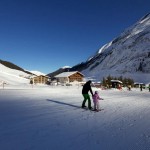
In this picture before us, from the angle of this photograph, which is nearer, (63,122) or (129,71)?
(63,122)

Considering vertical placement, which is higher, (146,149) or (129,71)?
(129,71)

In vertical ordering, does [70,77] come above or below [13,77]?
below

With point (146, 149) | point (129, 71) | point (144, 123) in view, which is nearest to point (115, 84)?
point (144, 123)

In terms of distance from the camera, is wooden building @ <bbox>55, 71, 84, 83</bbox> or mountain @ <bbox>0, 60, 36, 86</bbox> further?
wooden building @ <bbox>55, 71, 84, 83</bbox>

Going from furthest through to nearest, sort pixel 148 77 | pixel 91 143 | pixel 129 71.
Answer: pixel 129 71 < pixel 148 77 < pixel 91 143

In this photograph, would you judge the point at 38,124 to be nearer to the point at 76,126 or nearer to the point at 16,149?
the point at 76,126

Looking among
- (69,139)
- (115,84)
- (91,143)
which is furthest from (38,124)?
(115,84)

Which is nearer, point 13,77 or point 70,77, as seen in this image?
point 70,77

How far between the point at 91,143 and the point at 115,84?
6359cm

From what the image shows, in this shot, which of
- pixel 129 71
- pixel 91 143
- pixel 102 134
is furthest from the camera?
pixel 129 71

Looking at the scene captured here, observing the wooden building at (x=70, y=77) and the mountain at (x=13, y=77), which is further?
the wooden building at (x=70, y=77)

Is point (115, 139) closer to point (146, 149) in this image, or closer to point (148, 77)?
point (146, 149)

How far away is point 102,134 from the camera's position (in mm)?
8867

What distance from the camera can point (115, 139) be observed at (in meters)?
8.17
